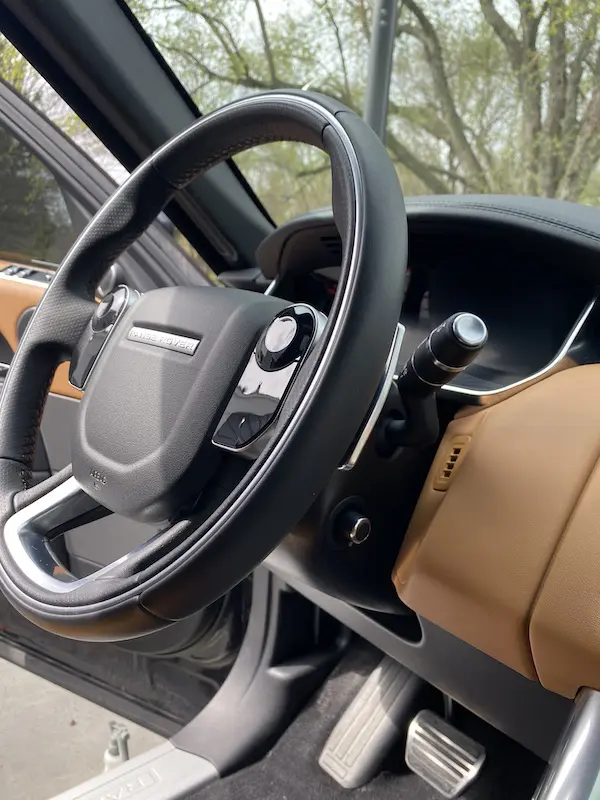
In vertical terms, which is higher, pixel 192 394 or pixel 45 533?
pixel 192 394

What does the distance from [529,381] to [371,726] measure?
2.29 ft

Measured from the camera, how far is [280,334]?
62 cm

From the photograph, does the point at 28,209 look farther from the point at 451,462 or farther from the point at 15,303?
the point at 451,462

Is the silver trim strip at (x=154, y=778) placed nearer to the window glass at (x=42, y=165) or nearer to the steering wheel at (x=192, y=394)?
the steering wheel at (x=192, y=394)

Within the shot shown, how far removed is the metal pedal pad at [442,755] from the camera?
104 centimetres

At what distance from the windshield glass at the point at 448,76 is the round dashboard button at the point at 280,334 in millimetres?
940

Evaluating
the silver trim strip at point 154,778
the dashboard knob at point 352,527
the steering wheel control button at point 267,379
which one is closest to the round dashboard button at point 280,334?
the steering wheel control button at point 267,379

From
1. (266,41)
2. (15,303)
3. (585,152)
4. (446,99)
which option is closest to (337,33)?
(266,41)

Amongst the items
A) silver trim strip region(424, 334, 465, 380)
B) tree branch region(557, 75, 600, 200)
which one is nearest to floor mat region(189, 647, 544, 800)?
silver trim strip region(424, 334, 465, 380)

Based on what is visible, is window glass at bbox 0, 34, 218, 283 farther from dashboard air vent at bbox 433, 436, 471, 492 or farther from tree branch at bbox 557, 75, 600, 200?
tree branch at bbox 557, 75, 600, 200

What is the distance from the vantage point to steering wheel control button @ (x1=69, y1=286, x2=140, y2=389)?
825 mm

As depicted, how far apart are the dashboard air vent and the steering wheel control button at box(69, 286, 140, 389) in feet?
1.36

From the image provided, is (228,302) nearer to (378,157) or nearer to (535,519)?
(378,157)

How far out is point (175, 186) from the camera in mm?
821
